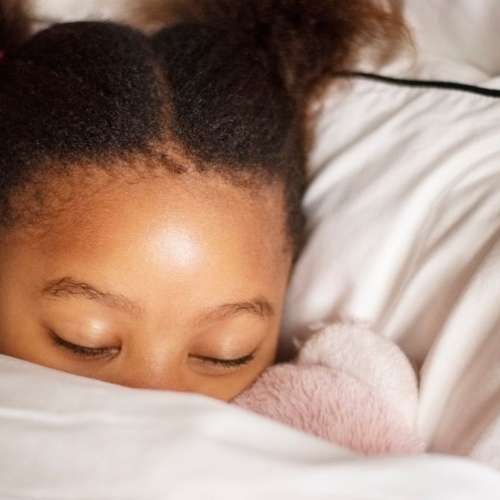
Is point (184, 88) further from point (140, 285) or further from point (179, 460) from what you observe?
point (179, 460)

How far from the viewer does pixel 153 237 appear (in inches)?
29.6

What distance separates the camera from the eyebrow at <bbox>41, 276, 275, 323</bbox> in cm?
74

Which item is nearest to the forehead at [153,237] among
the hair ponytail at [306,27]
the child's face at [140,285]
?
the child's face at [140,285]

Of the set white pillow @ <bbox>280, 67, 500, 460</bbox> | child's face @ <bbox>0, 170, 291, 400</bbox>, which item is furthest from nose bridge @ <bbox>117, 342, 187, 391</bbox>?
white pillow @ <bbox>280, 67, 500, 460</bbox>

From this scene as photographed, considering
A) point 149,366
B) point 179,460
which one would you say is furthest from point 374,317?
point 179,460

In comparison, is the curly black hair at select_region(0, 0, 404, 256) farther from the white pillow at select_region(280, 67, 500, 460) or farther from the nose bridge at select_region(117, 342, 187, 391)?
the nose bridge at select_region(117, 342, 187, 391)

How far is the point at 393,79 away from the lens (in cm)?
104

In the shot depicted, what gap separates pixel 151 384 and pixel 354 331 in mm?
254

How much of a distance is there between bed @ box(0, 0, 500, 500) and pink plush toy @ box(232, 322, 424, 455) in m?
0.03

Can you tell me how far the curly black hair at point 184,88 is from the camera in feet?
2.63

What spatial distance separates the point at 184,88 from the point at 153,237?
0.65 ft

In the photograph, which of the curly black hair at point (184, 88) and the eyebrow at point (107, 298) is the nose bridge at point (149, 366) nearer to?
the eyebrow at point (107, 298)

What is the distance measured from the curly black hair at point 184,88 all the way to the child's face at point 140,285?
43mm

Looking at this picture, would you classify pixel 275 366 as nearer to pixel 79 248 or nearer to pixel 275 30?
pixel 79 248
